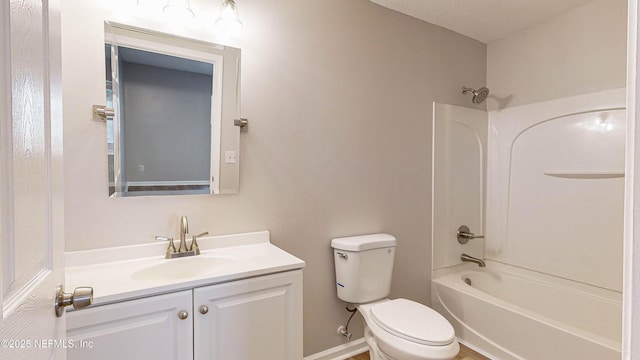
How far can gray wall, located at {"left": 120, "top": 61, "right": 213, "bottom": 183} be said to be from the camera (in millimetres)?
1391

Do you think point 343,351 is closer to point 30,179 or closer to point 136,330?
point 136,330

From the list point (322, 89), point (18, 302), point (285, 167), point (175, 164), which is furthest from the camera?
point (322, 89)

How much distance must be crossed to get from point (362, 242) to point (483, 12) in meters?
1.93

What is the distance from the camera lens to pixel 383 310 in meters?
1.70

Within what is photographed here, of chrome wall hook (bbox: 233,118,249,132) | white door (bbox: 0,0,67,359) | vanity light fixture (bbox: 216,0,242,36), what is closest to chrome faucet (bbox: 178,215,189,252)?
chrome wall hook (bbox: 233,118,249,132)

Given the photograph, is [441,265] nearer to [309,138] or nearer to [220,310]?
[309,138]

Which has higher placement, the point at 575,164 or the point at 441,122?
the point at 441,122

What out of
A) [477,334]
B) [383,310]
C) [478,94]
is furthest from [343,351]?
[478,94]

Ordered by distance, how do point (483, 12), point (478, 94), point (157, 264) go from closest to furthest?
point (157, 264) → point (483, 12) → point (478, 94)

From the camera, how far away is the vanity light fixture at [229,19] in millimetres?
1525

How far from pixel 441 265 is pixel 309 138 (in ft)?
5.14

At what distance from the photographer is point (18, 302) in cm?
45

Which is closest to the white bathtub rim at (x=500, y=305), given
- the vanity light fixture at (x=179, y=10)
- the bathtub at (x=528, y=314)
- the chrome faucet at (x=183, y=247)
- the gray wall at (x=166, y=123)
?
the bathtub at (x=528, y=314)

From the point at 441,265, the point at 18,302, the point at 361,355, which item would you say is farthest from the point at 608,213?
the point at 18,302
